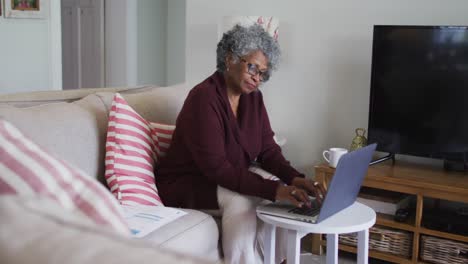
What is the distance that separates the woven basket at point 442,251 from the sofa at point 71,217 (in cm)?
111

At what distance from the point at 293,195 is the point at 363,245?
0.34 metres

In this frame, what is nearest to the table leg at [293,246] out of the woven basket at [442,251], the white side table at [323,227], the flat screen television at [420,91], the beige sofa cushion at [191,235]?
the white side table at [323,227]

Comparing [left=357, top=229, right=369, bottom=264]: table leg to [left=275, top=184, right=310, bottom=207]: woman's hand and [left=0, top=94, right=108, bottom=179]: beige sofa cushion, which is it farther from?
[left=0, top=94, right=108, bottom=179]: beige sofa cushion

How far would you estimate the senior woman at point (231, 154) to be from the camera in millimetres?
2137

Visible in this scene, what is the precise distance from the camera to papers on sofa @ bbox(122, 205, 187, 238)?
189 cm

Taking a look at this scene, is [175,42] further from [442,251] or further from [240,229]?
[240,229]

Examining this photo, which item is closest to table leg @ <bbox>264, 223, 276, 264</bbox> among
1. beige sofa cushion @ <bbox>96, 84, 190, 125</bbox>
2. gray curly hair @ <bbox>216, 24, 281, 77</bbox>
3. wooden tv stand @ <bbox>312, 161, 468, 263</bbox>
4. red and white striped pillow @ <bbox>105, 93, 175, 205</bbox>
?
red and white striped pillow @ <bbox>105, 93, 175, 205</bbox>

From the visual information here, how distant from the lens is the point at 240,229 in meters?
2.12

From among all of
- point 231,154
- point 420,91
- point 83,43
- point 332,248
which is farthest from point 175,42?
point 332,248

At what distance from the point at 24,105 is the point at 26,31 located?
1.74 metres

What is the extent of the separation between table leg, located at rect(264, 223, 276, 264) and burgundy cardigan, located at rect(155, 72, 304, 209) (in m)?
0.11

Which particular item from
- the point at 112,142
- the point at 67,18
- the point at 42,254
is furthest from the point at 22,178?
the point at 67,18

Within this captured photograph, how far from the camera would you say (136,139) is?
7.45ft

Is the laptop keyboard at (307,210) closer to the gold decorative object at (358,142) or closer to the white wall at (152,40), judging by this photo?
the gold decorative object at (358,142)
